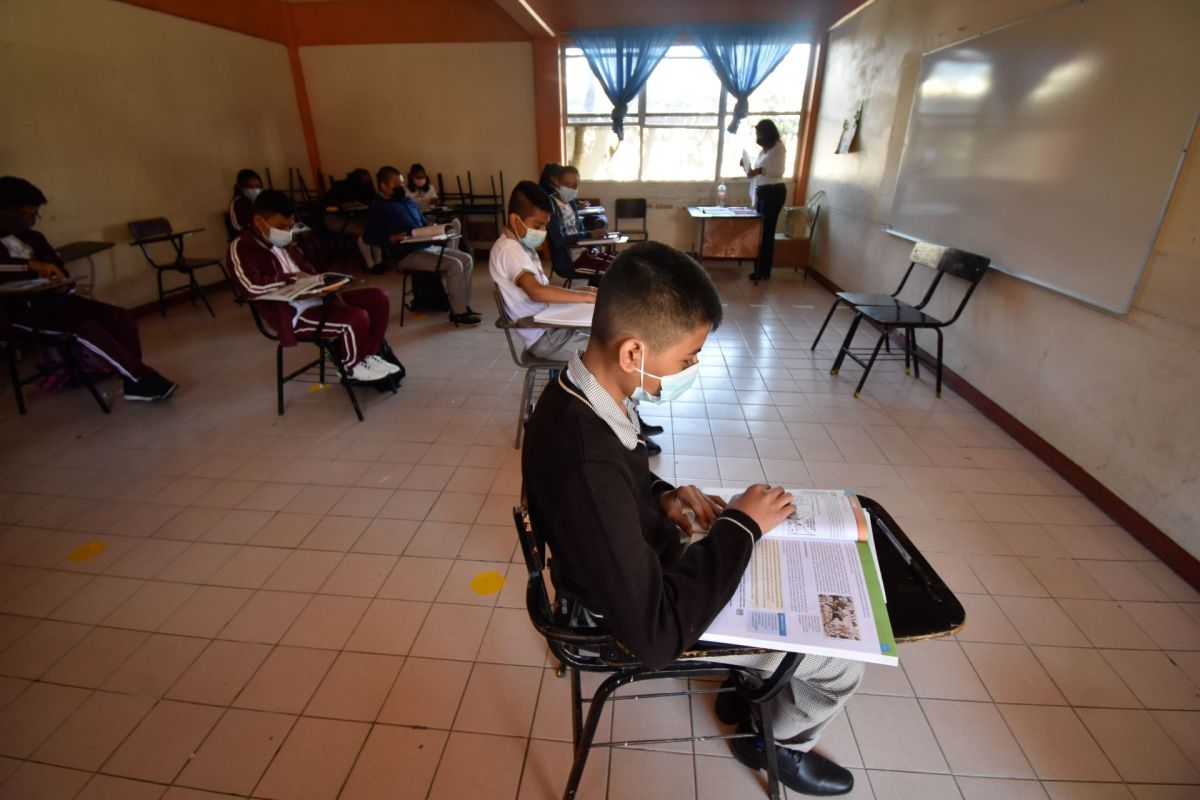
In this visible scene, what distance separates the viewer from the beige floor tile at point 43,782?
1.29 metres

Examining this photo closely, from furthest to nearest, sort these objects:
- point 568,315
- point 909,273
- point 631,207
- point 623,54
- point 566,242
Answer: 1. point 631,207
2. point 623,54
3. point 566,242
4. point 909,273
5. point 568,315

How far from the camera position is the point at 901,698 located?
1497 mm

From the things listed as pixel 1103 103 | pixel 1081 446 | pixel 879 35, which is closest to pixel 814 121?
pixel 879 35

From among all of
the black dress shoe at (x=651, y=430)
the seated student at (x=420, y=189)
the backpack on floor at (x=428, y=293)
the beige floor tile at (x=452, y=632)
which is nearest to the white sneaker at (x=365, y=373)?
the black dress shoe at (x=651, y=430)

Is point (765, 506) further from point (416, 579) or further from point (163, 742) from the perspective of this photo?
point (163, 742)

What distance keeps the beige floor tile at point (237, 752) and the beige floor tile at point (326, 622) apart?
23 cm

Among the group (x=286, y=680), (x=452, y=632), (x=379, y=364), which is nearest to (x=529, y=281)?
(x=379, y=364)

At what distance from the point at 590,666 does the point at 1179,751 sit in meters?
1.60

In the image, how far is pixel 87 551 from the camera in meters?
2.07

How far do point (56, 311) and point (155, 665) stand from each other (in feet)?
9.23

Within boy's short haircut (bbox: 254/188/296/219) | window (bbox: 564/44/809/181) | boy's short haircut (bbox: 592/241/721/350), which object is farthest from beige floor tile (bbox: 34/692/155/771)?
window (bbox: 564/44/809/181)

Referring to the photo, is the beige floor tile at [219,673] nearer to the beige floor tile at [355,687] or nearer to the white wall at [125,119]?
the beige floor tile at [355,687]

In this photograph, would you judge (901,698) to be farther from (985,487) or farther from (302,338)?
(302,338)

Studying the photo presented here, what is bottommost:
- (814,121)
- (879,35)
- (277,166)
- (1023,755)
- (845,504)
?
(1023,755)
